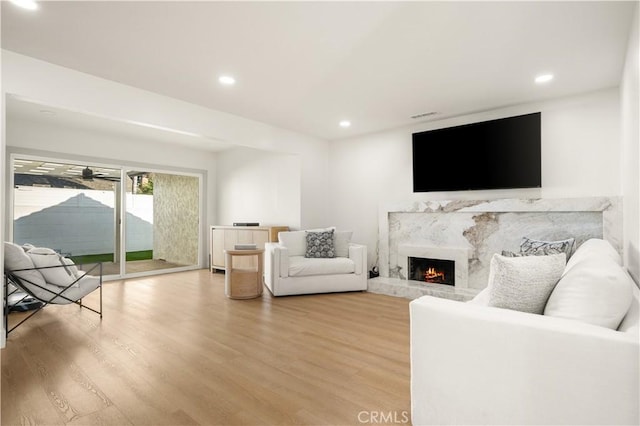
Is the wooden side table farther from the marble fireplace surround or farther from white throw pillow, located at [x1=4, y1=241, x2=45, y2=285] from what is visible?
white throw pillow, located at [x1=4, y1=241, x2=45, y2=285]

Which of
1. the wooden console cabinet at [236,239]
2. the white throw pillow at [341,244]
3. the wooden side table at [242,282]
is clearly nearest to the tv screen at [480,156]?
the white throw pillow at [341,244]

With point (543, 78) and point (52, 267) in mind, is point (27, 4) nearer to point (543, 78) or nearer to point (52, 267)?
point (52, 267)

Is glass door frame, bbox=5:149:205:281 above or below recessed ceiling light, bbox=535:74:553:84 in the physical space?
below

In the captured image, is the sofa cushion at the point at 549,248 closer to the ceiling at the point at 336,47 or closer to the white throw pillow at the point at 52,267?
the ceiling at the point at 336,47

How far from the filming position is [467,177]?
14.6ft

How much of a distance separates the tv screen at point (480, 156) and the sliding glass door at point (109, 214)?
4636 millimetres

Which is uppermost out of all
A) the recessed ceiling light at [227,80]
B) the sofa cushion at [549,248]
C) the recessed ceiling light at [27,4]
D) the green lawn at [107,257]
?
the recessed ceiling light at [27,4]

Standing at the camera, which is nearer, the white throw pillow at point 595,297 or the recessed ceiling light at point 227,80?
the white throw pillow at point 595,297

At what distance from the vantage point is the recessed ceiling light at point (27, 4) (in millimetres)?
2184

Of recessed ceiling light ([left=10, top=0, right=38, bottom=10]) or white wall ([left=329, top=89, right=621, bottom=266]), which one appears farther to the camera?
white wall ([left=329, top=89, right=621, bottom=266])

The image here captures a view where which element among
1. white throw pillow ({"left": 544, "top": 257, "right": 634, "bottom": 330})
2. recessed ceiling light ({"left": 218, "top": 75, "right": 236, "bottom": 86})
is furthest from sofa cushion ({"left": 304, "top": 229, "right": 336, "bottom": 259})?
white throw pillow ({"left": 544, "top": 257, "right": 634, "bottom": 330})

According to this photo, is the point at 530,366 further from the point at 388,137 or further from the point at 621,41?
the point at 388,137

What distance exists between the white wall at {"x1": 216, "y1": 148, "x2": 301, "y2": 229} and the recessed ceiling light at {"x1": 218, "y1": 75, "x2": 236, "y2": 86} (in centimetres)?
227

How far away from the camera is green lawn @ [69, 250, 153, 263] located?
533cm
